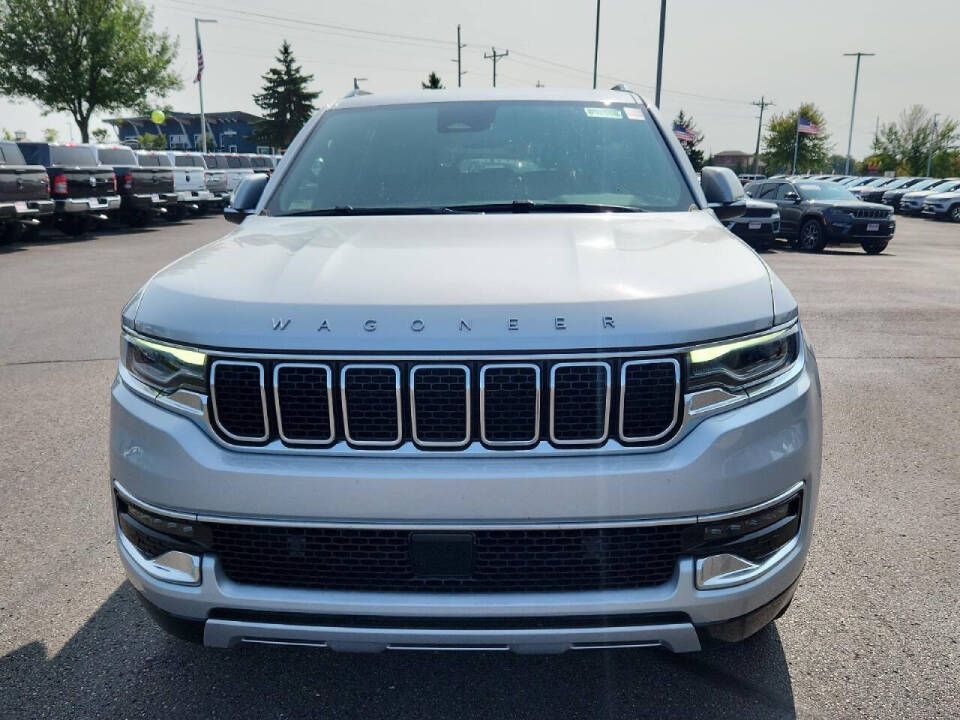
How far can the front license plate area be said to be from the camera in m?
2.08

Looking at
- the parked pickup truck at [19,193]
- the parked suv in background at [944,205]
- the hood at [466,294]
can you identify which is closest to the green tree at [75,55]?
the parked pickup truck at [19,193]

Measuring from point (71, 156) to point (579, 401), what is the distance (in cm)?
2013

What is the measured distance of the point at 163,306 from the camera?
7.59 feet

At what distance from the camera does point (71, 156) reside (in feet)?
62.5

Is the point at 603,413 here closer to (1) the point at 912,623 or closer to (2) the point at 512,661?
(2) the point at 512,661

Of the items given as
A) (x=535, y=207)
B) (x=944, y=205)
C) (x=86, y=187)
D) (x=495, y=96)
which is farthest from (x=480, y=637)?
(x=944, y=205)

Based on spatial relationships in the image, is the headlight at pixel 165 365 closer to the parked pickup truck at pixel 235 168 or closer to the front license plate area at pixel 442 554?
the front license plate area at pixel 442 554

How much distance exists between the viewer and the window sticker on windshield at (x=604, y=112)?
3.86 meters

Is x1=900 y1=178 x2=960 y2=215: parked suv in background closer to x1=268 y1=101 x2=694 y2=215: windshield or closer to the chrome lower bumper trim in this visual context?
x1=268 y1=101 x2=694 y2=215: windshield

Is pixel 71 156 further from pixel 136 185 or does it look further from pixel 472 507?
pixel 472 507

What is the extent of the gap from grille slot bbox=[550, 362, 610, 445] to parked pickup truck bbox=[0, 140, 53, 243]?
16529 millimetres

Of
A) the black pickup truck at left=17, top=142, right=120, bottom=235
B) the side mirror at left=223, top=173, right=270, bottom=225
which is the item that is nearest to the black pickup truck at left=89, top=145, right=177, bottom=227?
the black pickup truck at left=17, top=142, right=120, bottom=235

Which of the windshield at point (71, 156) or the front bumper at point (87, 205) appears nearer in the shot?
the front bumper at point (87, 205)

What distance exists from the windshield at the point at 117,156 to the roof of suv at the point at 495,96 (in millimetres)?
19462
